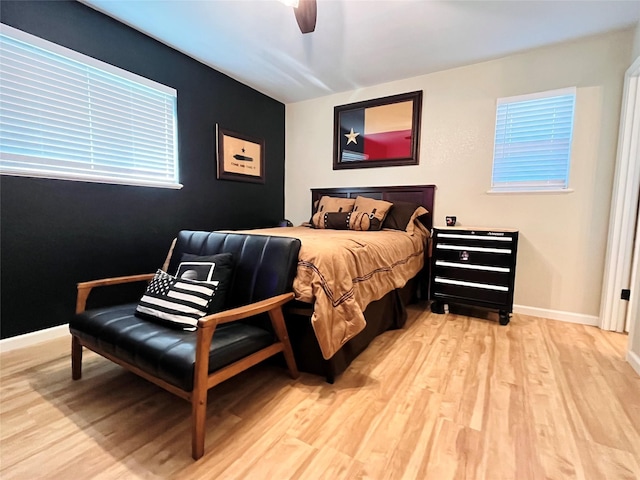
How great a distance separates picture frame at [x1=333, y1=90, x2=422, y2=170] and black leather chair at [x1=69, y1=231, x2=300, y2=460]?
2.38 metres

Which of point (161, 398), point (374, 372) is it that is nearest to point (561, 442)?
point (374, 372)

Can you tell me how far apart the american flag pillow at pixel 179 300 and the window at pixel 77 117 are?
1.41 meters

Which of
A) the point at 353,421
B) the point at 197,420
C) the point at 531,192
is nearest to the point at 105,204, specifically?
the point at 197,420

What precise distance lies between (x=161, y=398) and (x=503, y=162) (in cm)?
348

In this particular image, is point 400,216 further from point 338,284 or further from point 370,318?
point 338,284

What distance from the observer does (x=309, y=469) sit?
3.72ft

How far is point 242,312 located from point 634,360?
98.2 inches

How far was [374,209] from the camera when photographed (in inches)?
128

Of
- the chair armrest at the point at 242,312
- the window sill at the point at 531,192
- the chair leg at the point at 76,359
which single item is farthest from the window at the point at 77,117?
the window sill at the point at 531,192

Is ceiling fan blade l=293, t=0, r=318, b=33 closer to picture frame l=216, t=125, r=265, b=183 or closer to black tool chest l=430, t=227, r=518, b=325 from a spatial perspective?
picture frame l=216, t=125, r=265, b=183

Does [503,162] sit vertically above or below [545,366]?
above

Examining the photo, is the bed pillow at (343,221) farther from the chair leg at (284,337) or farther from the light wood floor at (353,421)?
the chair leg at (284,337)

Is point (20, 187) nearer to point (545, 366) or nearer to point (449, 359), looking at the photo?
point (449, 359)

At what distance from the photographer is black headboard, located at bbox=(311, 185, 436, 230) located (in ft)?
11.1
